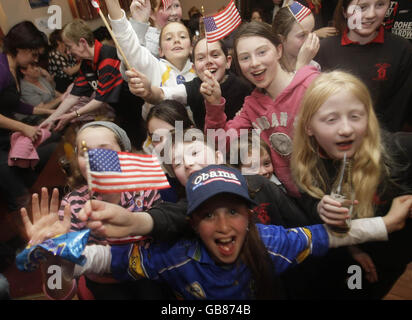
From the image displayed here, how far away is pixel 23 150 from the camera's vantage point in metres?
0.96

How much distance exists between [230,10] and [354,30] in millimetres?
430

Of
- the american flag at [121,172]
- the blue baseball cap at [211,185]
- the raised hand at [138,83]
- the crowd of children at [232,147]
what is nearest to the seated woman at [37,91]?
the crowd of children at [232,147]

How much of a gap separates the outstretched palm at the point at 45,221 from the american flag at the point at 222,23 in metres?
0.73

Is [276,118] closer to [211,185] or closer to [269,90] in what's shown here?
[269,90]

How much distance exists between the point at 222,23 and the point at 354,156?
0.64 m

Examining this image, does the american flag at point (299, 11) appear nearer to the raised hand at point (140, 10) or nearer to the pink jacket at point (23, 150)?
the raised hand at point (140, 10)

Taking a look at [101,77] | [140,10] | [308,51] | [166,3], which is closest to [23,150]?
[101,77]

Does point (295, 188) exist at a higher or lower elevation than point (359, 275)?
higher

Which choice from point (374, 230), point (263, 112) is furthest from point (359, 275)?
point (263, 112)

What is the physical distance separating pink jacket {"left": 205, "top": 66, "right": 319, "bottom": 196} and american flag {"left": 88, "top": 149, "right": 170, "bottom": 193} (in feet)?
1.16

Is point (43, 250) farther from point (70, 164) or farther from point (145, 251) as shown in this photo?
point (70, 164)

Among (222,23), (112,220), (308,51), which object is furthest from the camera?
(222,23)

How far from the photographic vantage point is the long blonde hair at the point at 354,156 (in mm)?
735
